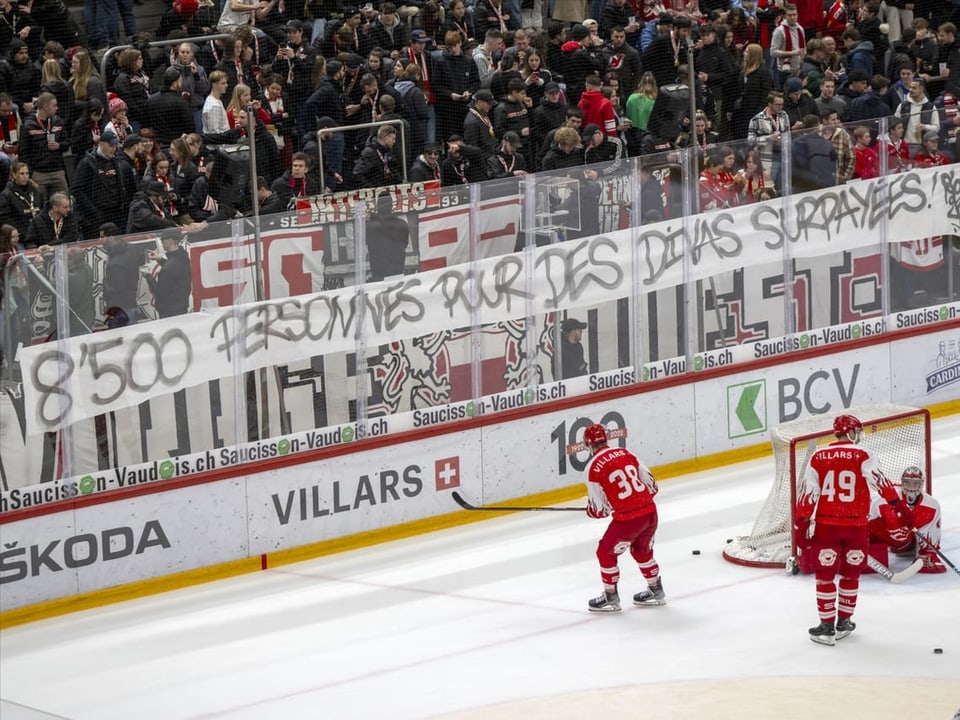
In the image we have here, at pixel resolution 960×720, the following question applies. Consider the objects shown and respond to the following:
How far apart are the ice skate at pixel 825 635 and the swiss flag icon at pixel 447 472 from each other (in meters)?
4.00

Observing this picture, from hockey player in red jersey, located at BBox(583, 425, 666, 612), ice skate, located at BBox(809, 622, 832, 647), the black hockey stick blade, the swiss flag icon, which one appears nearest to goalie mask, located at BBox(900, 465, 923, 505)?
ice skate, located at BBox(809, 622, 832, 647)

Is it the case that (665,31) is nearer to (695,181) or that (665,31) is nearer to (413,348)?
(695,181)

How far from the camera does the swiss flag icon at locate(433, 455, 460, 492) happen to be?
13.6 meters

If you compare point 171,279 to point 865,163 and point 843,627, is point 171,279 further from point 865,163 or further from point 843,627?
point 865,163

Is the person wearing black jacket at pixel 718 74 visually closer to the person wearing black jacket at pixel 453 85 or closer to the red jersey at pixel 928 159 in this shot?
the red jersey at pixel 928 159

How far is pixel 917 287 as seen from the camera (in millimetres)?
16188

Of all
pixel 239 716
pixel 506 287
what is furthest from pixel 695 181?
pixel 239 716

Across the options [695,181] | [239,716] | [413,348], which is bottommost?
[239,716]

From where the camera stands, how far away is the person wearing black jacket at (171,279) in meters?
12.0

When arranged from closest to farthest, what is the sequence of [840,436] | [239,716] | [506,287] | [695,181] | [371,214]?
[239,716], [840,436], [371,214], [506,287], [695,181]

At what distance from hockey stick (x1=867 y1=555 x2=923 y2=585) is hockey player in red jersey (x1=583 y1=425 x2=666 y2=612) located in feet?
5.19

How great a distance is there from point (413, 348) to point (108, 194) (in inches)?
103

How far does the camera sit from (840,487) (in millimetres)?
10234

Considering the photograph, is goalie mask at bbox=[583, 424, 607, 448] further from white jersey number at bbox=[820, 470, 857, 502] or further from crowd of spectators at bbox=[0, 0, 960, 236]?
crowd of spectators at bbox=[0, 0, 960, 236]
